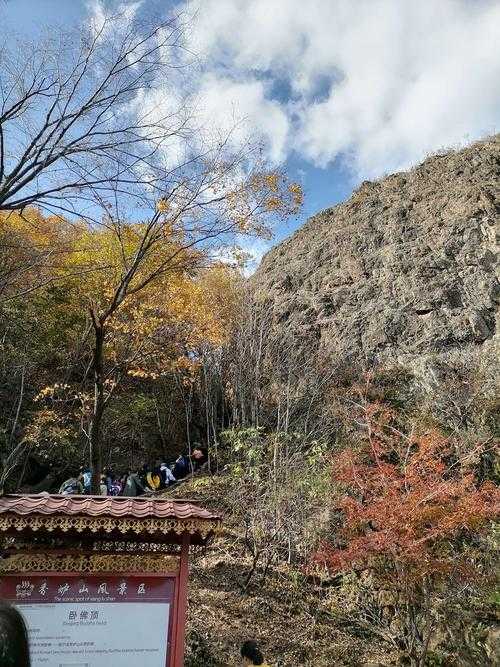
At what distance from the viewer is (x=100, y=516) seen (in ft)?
17.6

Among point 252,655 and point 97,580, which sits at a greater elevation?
point 97,580

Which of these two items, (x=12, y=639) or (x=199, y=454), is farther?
(x=199, y=454)

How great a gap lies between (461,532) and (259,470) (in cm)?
450

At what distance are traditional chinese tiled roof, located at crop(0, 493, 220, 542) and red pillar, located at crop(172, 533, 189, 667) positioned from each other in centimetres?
27

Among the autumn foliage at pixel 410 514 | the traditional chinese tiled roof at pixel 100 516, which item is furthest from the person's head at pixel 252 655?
the autumn foliage at pixel 410 514

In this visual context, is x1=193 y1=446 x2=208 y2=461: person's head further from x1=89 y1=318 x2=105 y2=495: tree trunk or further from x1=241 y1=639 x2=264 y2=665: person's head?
x1=241 y1=639 x2=264 y2=665: person's head

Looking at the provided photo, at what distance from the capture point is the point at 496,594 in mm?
8820

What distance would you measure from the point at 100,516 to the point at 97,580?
0.74m

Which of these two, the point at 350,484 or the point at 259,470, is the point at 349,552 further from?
the point at 259,470

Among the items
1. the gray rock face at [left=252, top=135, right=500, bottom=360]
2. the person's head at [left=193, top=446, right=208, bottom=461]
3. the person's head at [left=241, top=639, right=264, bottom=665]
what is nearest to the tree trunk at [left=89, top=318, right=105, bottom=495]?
the person's head at [left=241, top=639, right=264, bottom=665]

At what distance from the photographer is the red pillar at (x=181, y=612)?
17.5 feet

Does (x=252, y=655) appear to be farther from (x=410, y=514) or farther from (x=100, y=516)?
(x=410, y=514)

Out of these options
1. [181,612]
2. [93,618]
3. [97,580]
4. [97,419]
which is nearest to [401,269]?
[97,419]

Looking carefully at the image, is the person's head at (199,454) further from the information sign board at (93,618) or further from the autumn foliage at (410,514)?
the information sign board at (93,618)
